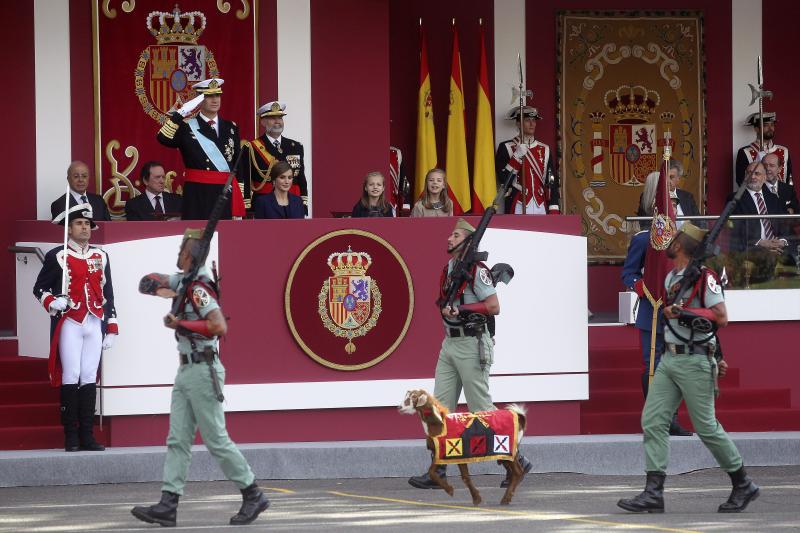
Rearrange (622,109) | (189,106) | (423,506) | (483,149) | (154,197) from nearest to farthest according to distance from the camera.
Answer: (423,506), (189,106), (154,197), (483,149), (622,109)

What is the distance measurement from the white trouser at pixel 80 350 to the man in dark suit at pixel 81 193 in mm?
2000

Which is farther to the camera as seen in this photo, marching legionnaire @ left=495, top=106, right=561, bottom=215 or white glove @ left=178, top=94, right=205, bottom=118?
marching legionnaire @ left=495, top=106, right=561, bottom=215

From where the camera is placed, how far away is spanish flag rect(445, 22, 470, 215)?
19531 mm

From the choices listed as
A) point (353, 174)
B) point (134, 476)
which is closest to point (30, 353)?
point (134, 476)

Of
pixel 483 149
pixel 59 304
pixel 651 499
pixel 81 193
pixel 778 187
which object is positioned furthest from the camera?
pixel 483 149

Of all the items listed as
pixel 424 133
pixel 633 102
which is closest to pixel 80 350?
pixel 424 133

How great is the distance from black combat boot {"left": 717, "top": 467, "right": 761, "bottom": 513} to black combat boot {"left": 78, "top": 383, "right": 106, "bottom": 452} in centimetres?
524


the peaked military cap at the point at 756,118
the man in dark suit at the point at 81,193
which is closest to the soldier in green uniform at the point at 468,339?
the man in dark suit at the point at 81,193

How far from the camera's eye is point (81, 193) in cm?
1617

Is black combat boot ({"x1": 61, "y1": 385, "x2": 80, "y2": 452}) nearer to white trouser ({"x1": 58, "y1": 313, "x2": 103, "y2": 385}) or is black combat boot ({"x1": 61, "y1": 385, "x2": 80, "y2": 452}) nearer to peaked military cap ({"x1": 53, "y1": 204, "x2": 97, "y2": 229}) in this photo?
white trouser ({"x1": 58, "y1": 313, "x2": 103, "y2": 385})

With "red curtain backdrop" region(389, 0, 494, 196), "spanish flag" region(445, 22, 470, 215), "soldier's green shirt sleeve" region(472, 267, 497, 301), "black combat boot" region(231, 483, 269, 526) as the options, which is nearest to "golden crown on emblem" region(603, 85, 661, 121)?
"red curtain backdrop" region(389, 0, 494, 196)

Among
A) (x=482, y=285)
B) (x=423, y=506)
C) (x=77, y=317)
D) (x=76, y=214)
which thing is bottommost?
(x=423, y=506)

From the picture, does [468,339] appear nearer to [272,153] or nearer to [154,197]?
[272,153]

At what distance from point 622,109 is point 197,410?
A: 34.7 ft
